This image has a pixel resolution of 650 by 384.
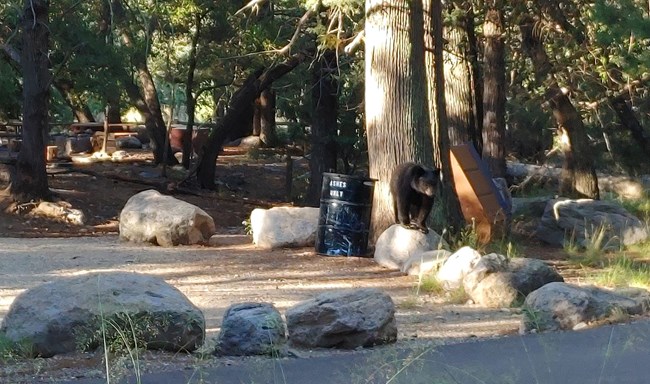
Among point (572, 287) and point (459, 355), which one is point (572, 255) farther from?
point (459, 355)

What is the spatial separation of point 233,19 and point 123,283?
19444 millimetres

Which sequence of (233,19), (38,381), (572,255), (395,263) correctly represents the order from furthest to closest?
(233,19) < (572,255) < (395,263) < (38,381)

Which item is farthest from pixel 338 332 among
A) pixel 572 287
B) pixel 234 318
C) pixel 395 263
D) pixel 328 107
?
pixel 328 107

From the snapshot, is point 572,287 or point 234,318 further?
point 572,287

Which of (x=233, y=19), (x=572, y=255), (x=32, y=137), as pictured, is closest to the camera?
(x=572, y=255)

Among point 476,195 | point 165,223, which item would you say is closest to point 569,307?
point 476,195

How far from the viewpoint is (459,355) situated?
7355 millimetres

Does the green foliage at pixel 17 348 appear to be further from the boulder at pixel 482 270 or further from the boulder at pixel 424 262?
the boulder at pixel 424 262

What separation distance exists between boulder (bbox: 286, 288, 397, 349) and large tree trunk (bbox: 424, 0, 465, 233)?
666cm

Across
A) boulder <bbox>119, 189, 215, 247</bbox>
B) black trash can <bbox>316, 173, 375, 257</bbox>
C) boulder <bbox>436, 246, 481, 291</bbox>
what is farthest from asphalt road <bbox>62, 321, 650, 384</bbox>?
boulder <bbox>119, 189, 215, 247</bbox>

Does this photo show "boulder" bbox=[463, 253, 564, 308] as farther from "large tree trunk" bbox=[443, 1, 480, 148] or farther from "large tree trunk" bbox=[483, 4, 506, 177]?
"large tree trunk" bbox=[483, 4, 506, 177]

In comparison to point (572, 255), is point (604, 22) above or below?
above

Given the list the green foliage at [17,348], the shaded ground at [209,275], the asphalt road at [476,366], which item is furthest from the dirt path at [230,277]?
the asphalt road at [476,366]

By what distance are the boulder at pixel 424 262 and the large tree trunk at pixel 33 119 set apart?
10.1m
